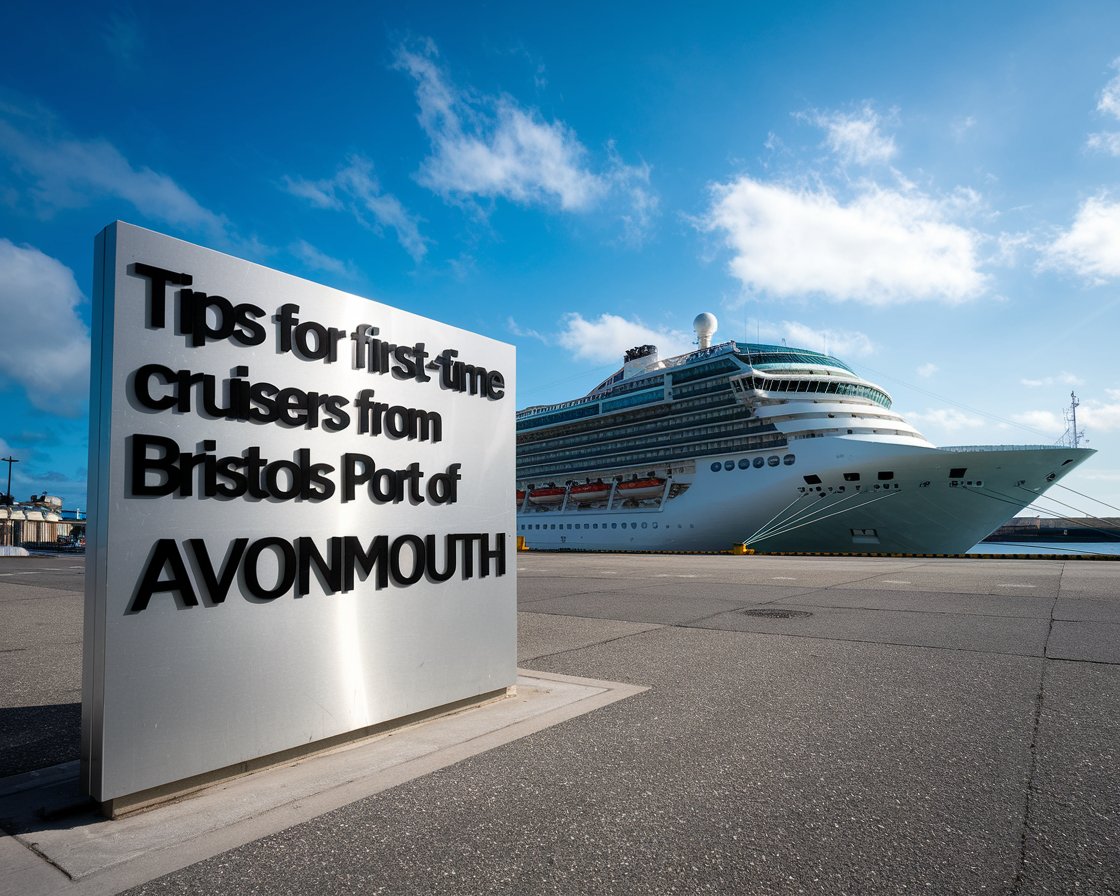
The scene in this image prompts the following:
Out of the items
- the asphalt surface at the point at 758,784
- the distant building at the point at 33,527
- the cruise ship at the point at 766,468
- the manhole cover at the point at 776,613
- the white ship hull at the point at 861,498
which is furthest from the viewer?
the distant building at the point at 33,527

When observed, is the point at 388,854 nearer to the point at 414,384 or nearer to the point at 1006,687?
the point at 414,384

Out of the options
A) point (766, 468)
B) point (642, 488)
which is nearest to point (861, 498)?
point (766, 468)

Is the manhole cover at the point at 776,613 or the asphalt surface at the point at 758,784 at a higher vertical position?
the asphalt surface at the point at 758,784

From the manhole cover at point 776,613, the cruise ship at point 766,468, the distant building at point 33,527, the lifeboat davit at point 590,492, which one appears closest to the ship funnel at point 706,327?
the cruise ship at point 766,468

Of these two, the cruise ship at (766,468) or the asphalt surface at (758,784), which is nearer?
the asphalt surface at (758,784)

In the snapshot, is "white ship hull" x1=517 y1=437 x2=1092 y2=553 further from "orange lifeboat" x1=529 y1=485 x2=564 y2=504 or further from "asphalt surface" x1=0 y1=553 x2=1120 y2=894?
"asphalt surface" x1=0 y1=553 x2=1120 y2=894

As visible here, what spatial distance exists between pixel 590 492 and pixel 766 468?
14.4 m

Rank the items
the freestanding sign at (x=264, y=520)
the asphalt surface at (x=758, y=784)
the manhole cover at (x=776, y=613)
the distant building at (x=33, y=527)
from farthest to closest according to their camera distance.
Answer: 1. the distant building at (x=33, y=527)
2. the manhole cover at (x=776, y=613)
3. the freestanding sign at (x=264, y=520)
4. the asphalt surface at (x=758, y=784)

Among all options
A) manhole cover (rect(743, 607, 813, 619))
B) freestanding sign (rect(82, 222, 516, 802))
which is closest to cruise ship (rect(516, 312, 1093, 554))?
manhole cover (rect(743, 607, 813, 619))

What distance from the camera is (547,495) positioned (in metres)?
49.3

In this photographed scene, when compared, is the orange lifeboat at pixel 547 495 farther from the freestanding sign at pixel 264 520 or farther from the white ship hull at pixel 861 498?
the freestanding sign at pixel 264 520

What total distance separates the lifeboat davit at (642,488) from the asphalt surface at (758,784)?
33722 mm

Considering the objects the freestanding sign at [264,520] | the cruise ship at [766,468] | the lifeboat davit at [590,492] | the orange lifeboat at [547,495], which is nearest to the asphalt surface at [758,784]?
the freestanding sign at [264,520]

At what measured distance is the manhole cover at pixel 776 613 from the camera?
8.23 m
